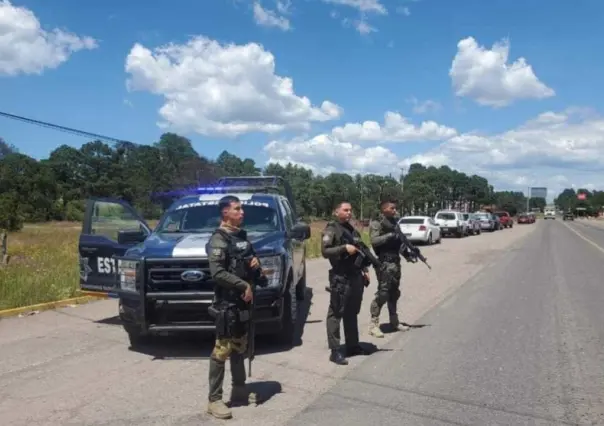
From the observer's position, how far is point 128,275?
6.77 metres

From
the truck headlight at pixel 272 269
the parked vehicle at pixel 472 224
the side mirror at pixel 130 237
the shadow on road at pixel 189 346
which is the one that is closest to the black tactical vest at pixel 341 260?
the truck headlight at pixel 272 269

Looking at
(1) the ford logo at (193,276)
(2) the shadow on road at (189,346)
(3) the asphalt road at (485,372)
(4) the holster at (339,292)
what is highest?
(1) the ford logo at (193,276)

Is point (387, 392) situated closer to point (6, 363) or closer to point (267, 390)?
point (267, 390)

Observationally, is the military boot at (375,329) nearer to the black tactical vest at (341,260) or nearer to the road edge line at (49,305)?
the black tactical vest at (341,260)

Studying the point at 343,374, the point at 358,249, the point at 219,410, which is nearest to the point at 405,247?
the point at 358,249

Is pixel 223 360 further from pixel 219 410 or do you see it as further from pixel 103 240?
pixel 103 240

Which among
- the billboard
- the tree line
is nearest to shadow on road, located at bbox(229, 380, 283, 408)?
the tree line

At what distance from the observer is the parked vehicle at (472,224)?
41.7 meters

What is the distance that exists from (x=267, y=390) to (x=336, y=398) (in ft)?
2.27

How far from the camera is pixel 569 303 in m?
11.0

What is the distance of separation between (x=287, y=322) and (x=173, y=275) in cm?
165

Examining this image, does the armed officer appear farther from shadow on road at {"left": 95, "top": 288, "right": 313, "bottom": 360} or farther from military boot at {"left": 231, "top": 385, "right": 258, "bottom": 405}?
military boot at {"left": 231, "top": 385, "right": 258, "bottom": 405}

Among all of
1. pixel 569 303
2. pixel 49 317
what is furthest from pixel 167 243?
pixel 569 303

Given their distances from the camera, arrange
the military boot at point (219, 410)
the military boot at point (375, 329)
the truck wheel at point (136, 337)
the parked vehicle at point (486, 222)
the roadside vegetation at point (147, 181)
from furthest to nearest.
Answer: the roadside vegetation at point (147, 181)
the parked vehicle at point (486, 222)
the military boot at point (375, 329)
the truck wheel at point (136, 337)
the military boot at point (219, 410)
